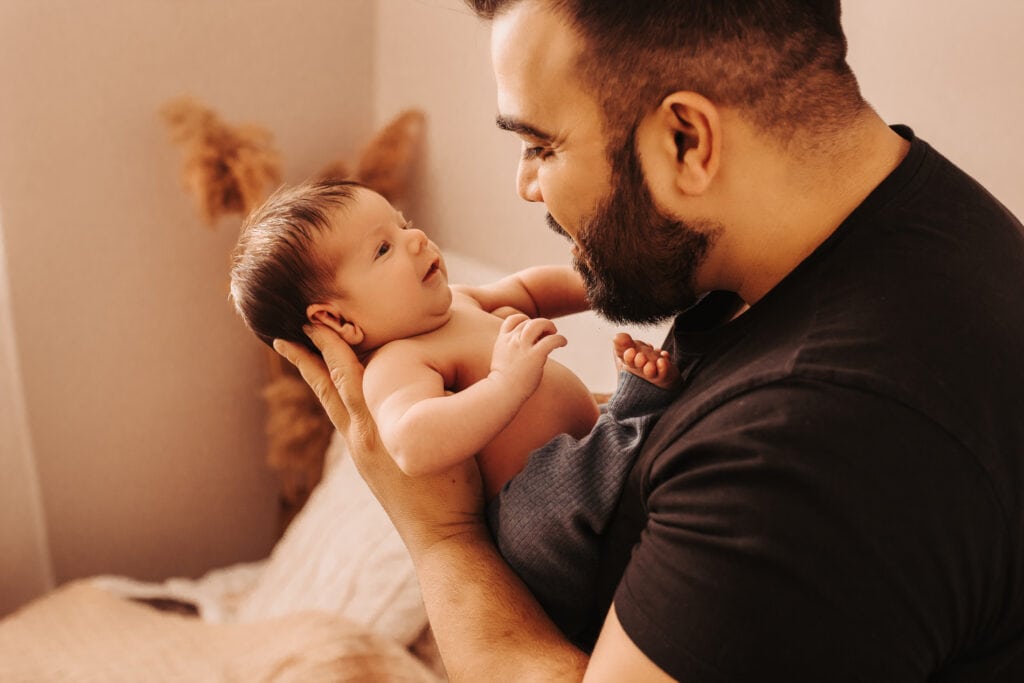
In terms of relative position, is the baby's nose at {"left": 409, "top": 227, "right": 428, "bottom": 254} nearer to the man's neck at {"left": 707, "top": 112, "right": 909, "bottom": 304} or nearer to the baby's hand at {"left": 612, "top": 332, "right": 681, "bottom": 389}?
the baby's hand at {"left": 612, "top": 332, "right": 681, "bottom": 389}

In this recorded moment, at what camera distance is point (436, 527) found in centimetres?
105

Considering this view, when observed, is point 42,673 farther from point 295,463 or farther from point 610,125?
point 610,125

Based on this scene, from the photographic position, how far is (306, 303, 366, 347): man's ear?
1.12 m

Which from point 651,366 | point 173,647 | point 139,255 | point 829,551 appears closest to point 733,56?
point 651,366

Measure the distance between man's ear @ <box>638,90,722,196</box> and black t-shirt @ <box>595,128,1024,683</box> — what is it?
0.46 feet

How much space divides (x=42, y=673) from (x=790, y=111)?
5.06ft

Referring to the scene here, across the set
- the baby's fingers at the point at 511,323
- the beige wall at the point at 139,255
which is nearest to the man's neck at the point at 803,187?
the baby's fingers at the point at 511,323

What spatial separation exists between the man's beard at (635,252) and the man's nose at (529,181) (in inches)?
3.0

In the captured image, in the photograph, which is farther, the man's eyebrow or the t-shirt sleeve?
the man's eyebrow

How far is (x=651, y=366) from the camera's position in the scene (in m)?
0.95

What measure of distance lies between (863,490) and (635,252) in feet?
1.16

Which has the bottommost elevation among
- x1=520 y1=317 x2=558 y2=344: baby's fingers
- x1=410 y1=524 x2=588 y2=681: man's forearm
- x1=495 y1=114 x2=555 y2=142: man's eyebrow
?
x1=410 y1=524 x2=588 y2=681: man's forearm

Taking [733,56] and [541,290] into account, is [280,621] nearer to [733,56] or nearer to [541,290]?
[541,290]

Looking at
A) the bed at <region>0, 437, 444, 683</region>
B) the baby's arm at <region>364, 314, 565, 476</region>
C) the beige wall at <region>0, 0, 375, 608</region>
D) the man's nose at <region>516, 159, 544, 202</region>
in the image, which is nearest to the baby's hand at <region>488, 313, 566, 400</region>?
the baby's arm at <region>364, 314, 565, 476</region>
